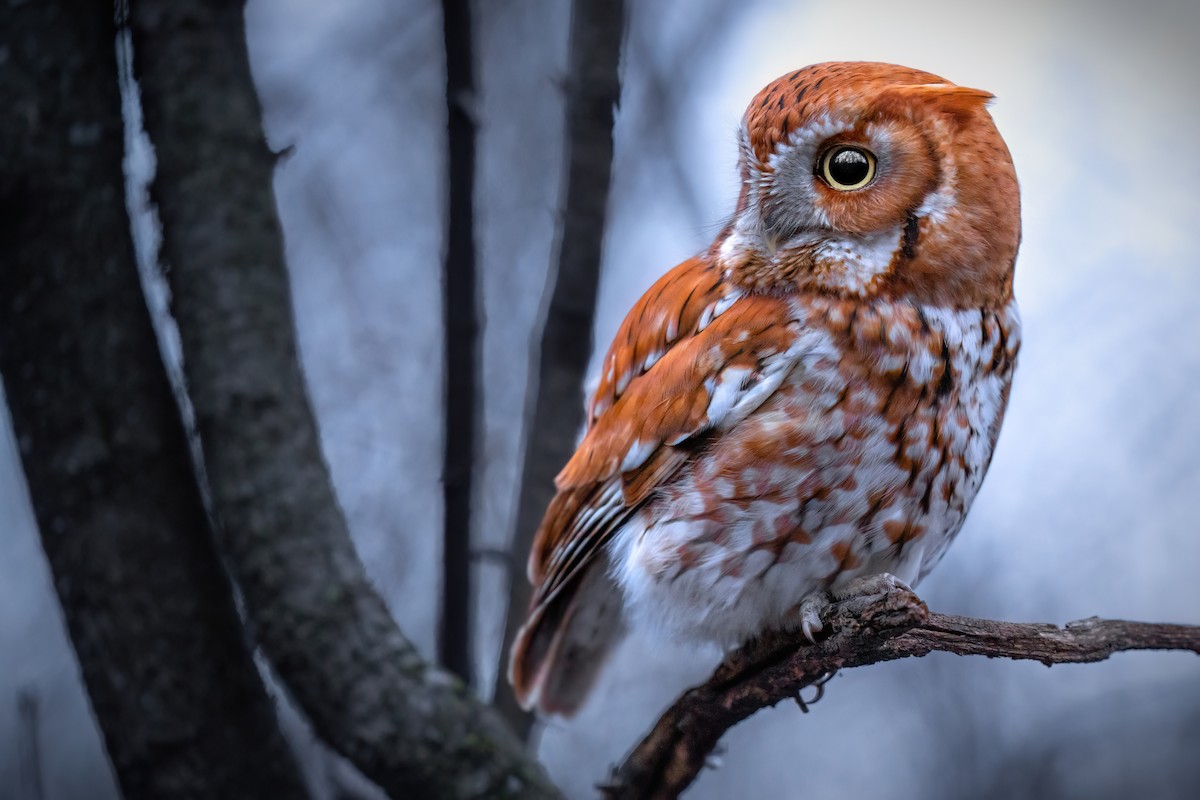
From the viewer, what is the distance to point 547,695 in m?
1.49

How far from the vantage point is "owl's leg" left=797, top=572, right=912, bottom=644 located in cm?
94

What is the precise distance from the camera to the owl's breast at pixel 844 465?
1066 mm

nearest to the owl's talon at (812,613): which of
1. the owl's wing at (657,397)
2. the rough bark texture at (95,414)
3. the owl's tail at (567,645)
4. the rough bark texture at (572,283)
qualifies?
the owl's wing at (657,397)

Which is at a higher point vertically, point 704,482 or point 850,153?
point 850,153

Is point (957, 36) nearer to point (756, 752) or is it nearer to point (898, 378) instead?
point (898, 378)

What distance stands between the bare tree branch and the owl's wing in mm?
242

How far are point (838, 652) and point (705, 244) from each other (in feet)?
2.11

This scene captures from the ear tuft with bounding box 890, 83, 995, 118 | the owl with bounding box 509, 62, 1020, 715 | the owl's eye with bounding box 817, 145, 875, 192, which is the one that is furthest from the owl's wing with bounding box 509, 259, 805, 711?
the ear tuft with bounding box 890, 83, 995, 118

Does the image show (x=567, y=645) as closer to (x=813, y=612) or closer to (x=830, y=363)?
(x=813, y=612)

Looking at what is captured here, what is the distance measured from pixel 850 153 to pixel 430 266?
120 centimetres

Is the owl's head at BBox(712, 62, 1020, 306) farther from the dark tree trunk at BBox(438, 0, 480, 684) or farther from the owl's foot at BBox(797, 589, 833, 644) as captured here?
the dark tree trunk at BBox(438, 0, 480, 684)

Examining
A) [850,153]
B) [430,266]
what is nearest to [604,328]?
[430,266]

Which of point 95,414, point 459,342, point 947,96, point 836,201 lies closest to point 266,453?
point 95,414

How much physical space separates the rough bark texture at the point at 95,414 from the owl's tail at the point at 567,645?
1.42 ft
